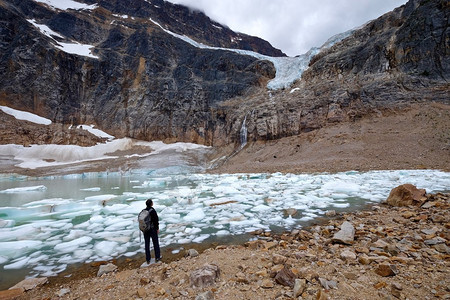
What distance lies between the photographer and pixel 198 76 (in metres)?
59.8

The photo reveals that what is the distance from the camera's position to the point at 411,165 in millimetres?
17969

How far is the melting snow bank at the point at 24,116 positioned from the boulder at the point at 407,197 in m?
65.1

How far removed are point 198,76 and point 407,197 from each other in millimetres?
58775

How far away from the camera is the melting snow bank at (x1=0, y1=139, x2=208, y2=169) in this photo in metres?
41.3

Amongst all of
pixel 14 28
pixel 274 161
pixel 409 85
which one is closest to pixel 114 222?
pixel 274 161

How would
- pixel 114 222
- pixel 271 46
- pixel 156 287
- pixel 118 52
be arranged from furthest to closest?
pixel 271 46 < pixel 118 52 < pixel 114 222 < pixel 156 287

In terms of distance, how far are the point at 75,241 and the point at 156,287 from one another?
3381 mm

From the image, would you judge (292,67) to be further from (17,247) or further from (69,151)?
(17,247)

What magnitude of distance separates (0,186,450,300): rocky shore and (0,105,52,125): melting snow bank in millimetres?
62861

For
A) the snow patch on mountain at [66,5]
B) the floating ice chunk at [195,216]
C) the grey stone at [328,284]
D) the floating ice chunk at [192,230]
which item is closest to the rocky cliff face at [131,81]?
the snow patch on mountain at [66,5]

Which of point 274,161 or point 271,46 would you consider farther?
point 271,46

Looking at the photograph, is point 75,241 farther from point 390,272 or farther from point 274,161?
point 274,161

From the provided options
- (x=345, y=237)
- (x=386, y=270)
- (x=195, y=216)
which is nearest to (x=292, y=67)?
(x=195, y=216)

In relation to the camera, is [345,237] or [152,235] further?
[152,235]
